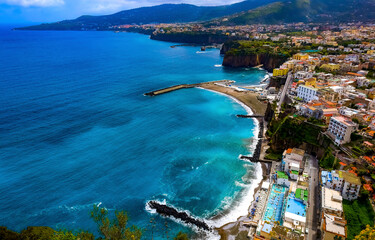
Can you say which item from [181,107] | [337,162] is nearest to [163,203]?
[337,162]

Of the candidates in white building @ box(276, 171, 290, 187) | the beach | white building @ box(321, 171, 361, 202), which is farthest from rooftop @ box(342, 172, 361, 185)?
the beach

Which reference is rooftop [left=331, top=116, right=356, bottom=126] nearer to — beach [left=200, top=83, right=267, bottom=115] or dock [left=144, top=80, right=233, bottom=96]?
beach [left=200, top=83, right=267, bottom=115]

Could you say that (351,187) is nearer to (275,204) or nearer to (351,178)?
(351,178)

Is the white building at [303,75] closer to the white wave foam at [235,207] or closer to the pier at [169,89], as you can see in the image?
the pier at [169,89]

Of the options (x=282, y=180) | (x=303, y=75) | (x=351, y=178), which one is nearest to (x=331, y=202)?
(x=351, y=178)

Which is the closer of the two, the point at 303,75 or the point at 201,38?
the point at 303,75
